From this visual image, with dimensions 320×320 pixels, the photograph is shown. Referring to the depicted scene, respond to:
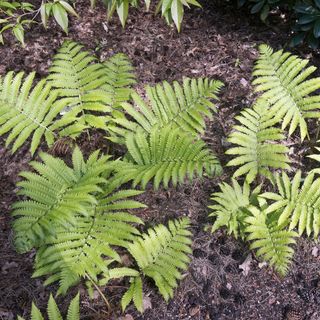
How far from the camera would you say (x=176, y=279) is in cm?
306

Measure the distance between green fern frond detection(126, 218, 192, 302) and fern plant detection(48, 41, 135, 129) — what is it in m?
1.05

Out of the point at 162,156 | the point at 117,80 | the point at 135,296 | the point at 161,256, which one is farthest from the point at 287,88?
the point at 135,296

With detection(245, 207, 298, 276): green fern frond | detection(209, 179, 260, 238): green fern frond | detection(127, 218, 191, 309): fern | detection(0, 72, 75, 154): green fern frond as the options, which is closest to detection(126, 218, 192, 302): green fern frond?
detection(127, 218, 191, 309): fern

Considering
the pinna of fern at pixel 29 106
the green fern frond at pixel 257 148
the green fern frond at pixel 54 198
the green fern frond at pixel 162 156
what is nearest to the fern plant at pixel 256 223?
the green fern frond at pixel 257 148

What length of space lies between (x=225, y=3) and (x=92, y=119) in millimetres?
2241

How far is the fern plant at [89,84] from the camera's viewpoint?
3.45m

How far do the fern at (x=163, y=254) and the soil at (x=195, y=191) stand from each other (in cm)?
18

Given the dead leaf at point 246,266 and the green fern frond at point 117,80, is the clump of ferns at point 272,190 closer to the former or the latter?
→ the dead leaf at point 246,266

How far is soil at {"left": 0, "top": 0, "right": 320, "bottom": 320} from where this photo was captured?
2.97m

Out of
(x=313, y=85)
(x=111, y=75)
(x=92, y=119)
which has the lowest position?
(x=92, y=119)

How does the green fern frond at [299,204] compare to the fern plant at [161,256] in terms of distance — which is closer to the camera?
the fern plant at [161,256]

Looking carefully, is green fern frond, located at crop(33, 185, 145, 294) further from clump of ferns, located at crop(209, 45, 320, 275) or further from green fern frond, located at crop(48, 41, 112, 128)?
green fern frond, located at crop(48, 41, 112, 128)

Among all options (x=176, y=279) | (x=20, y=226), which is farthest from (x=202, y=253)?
(x=20, y=226)

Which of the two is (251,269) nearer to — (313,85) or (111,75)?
(313,85)
